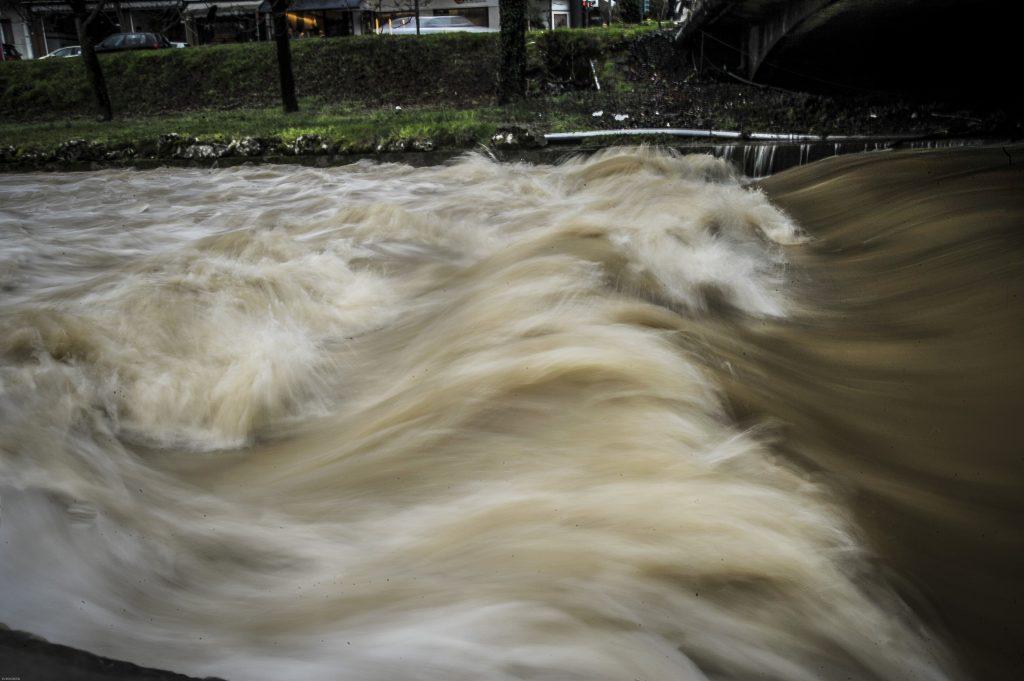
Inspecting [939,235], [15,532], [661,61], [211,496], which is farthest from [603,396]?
[661,61]

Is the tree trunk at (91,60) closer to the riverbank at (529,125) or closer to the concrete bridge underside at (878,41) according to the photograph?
the riverbank at (529,125)

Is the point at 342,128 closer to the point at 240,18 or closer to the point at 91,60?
the point at 91,60

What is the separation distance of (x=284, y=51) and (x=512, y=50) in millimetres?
4379

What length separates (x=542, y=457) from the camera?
8.32 feet

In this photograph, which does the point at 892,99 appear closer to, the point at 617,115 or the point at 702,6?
the point at 702,6

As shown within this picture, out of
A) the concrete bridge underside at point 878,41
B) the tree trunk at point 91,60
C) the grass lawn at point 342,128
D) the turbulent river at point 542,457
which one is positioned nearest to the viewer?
the turbulent river at point 542,457

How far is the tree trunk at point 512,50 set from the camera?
13.1 metres

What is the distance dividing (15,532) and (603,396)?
5.85 ft

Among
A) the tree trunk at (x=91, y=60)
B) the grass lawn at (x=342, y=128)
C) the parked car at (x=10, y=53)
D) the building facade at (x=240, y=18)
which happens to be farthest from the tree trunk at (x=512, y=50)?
the parked car at (x=10, y=53)

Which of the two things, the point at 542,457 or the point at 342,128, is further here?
the point at 342,128

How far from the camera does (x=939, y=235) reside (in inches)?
181

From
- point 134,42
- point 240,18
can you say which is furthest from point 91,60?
point 240,18

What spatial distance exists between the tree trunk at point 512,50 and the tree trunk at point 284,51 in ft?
13.3

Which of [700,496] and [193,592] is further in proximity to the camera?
[700,496]
